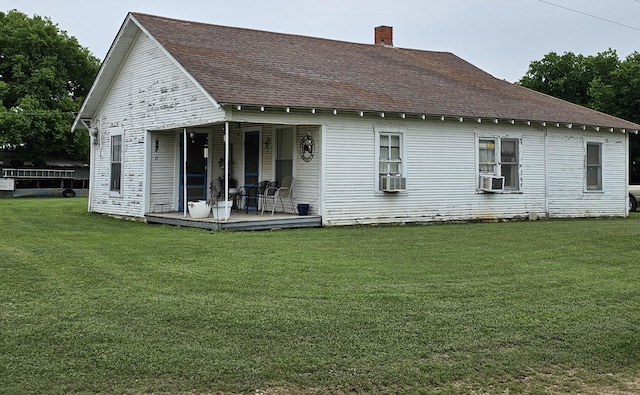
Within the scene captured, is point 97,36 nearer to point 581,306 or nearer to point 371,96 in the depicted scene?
point 371,96

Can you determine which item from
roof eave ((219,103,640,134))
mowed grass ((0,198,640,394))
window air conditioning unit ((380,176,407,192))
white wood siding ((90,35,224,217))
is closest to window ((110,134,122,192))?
white wood siding ((90,35,224,217))

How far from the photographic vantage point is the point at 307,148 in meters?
15.2

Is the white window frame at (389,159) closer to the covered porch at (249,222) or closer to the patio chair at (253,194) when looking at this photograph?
the covered porch at (249,222)

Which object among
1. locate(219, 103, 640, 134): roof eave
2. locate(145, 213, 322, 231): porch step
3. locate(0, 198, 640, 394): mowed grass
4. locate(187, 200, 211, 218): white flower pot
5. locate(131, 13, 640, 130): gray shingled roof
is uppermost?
locate(131, 13, 640, 130): gray shingled roof

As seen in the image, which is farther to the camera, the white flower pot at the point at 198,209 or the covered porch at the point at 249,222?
the white flower pot at the point at 198,209

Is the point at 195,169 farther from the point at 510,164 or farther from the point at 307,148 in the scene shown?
the point at 510,164

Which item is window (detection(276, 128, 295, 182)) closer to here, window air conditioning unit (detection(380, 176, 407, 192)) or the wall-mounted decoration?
the wall-mounted decoration

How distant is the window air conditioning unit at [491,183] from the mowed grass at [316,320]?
6.70m

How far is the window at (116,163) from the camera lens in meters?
17.9

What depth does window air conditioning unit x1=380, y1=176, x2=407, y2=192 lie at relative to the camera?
15.4 m

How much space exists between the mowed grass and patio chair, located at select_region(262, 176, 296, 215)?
5.34 meters

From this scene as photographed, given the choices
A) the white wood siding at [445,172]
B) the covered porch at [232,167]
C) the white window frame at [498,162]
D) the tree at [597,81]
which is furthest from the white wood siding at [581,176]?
the tree at [597,81]

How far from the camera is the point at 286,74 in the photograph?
51.4ft

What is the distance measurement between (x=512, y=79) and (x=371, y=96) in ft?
131
